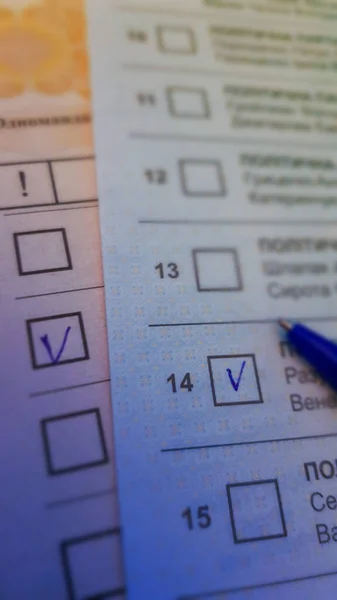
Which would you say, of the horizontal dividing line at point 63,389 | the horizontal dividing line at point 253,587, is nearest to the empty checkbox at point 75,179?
the horizontal dividing line at point 63,389

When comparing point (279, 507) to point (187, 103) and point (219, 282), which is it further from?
point (187, 103)

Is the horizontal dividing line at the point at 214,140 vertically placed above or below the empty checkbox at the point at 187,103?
below

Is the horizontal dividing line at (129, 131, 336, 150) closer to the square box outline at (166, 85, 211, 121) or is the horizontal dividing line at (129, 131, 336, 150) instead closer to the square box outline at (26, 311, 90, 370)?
the square box outline at (166, 85, 211, 121)

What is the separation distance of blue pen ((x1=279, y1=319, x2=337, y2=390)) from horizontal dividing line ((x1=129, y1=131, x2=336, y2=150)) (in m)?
0.12

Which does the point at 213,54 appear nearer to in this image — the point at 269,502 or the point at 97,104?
the point at 97,104

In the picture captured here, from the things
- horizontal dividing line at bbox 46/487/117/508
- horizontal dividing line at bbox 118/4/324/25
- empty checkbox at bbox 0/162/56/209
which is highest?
horizontal dividing line at bbox 118/4/324/25

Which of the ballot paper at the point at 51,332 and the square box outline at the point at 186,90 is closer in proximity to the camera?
the ballot paper at the point at 51,332

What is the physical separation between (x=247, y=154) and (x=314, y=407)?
0.16 meters

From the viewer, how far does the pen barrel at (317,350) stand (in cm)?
29

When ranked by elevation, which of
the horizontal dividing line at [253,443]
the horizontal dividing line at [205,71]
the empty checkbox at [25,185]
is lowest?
the horizontal dividing line at [253,443]

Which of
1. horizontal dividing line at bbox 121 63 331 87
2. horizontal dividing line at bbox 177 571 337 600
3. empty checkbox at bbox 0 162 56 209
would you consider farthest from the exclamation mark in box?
horizontal dividing line at bbox 177 571 337 600

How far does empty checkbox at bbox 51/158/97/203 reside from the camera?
0.31 metres

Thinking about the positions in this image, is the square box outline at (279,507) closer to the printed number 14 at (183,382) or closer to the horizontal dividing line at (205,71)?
the printed number 14 at (183,382)

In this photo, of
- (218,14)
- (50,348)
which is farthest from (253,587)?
(218,14)
